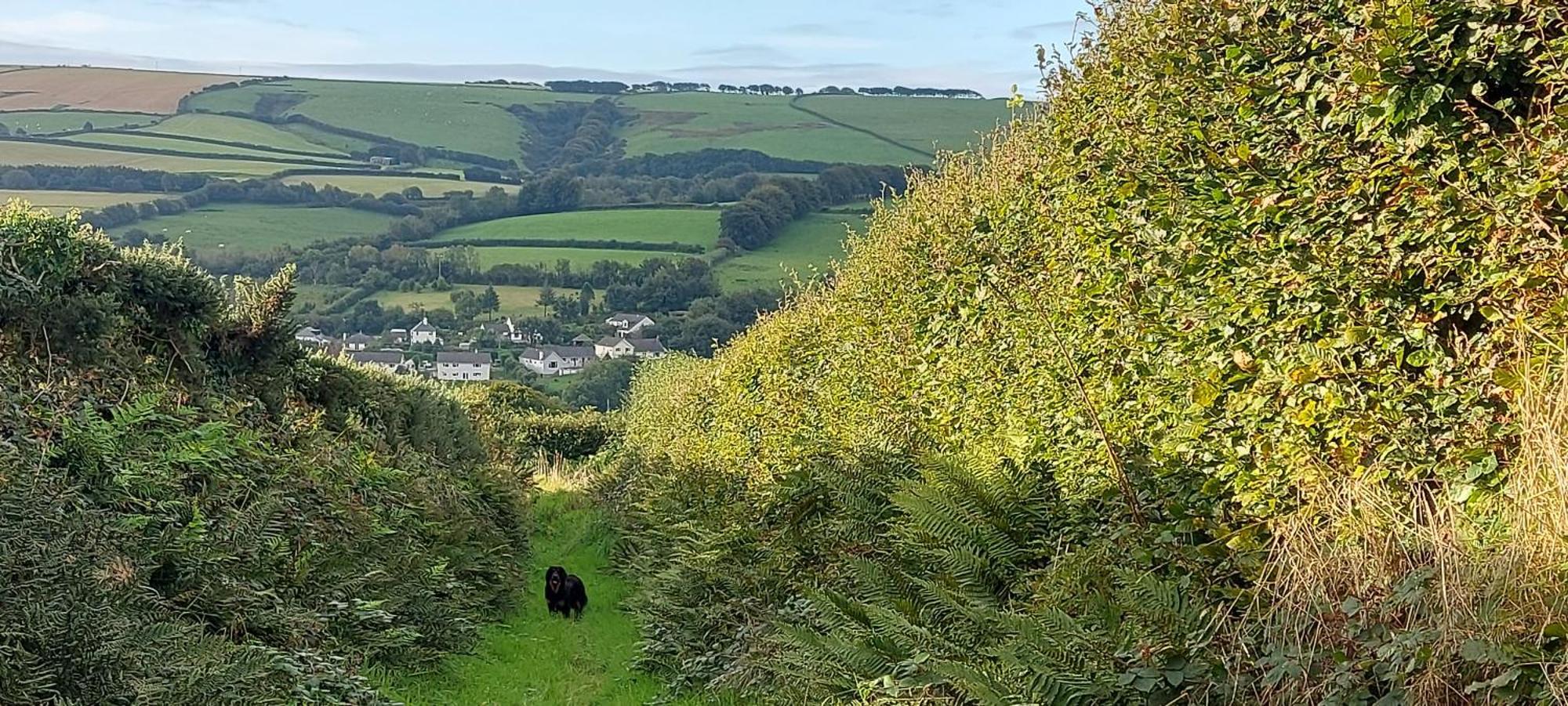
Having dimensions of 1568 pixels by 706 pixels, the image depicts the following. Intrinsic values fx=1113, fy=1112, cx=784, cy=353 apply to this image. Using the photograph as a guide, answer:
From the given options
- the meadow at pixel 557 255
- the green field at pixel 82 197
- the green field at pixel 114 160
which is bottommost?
the meadow at pixel 557 255

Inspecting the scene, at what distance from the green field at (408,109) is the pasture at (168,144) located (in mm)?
12289

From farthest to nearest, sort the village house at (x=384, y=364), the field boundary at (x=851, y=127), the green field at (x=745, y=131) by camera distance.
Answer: the green field at (x=745, y=131) → the field boundary at (x=851, y=127) → the village house at (x=384, y=364)

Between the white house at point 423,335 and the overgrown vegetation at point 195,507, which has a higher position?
the overgrown vegetation at point 195,507

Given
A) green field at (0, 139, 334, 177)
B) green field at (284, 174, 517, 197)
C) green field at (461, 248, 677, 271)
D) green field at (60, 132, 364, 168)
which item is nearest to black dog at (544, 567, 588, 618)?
green field at (461, 248, 677, 271)

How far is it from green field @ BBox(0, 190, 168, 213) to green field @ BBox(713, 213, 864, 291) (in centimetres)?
2833

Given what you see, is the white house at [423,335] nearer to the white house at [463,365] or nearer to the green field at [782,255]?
the white house at [463,365]

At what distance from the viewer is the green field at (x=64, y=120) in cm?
7050

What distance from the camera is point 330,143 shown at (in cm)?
8356

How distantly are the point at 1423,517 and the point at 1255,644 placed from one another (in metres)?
0.72

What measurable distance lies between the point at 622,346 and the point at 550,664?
3902cm

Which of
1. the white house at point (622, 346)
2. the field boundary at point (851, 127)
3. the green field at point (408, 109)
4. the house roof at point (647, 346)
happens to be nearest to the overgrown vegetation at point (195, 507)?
the house roof at point (647, 346)

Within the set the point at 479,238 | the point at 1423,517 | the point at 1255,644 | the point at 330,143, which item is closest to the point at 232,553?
the point at 1255,644

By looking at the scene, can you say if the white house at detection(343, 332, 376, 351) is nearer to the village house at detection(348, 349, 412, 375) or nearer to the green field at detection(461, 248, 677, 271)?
the village house at detection(348, 349, 412, 375)

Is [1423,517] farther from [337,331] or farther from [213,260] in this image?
[213,260]
